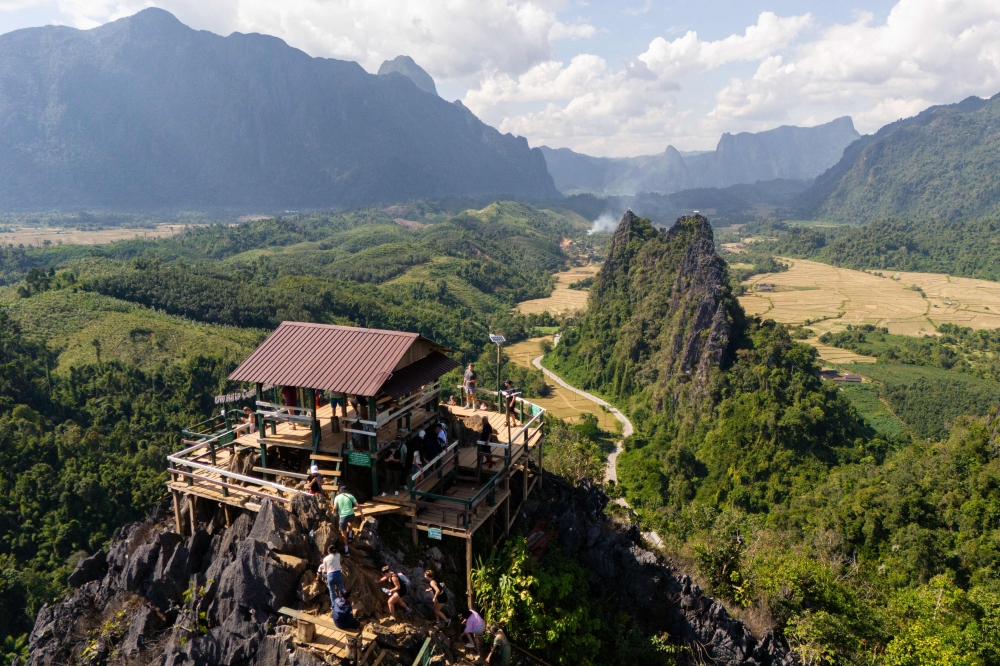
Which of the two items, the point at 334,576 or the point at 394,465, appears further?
the point at 394,465

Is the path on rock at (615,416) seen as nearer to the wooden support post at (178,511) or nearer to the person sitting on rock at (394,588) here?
the person sitting on rock at (394,588)

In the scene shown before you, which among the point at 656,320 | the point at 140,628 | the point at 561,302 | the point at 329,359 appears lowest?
the point at 561,302

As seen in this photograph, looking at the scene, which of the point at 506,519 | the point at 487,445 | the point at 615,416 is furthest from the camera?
the point at 615,416

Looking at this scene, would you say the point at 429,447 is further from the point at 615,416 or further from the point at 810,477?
the point at 615,416

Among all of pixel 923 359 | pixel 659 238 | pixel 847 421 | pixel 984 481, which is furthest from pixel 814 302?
pixel 984 481

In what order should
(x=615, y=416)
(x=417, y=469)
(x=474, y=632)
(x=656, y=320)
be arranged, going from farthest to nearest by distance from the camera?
(x=656, y=320) < (x=615, y=416) < (x=417, y=469) < (x=474, y=632)

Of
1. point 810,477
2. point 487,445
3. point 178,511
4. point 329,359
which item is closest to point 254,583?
point 178,511

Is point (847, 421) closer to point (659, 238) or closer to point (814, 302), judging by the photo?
point (659, 238)
